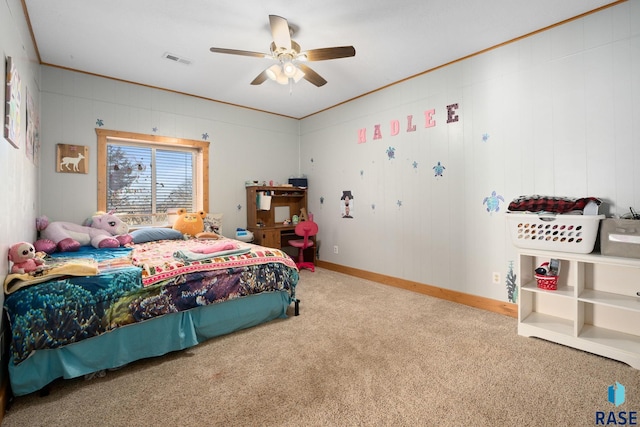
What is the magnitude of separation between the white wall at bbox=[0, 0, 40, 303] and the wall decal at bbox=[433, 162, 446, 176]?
351cm

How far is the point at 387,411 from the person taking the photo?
61.6 inches

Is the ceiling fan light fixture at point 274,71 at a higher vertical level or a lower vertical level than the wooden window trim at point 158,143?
higher

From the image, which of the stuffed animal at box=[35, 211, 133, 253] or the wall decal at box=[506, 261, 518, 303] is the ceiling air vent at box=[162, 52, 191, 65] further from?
the wall decal at box=[506, 261, 518, 303]

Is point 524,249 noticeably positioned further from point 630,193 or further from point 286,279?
point 286,279

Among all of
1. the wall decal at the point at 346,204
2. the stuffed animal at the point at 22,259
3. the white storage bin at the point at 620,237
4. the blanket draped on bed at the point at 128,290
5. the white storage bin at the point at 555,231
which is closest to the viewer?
the blanket draped on bed at the point at 128,290

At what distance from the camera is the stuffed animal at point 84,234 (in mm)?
2832

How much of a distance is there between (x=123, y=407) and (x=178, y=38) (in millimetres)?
2901

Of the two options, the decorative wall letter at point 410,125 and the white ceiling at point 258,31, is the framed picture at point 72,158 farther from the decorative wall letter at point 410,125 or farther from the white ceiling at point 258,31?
the decorative wall letter at point 410,125

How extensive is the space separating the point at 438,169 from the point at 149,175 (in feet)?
12.1

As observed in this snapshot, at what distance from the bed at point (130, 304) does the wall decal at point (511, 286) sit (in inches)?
80.0

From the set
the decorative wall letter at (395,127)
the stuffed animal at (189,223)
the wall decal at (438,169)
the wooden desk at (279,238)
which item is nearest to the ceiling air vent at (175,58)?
the stuffed animal at (189,223)

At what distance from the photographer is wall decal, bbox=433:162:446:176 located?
338 centimetres

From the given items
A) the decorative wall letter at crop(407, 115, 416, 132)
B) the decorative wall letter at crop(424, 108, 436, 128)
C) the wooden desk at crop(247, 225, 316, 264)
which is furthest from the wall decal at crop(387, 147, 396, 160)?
the wooden desk at crop(247, 225, 316, 264)

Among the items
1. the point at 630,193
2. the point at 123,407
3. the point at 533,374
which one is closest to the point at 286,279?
the point at 123,407
